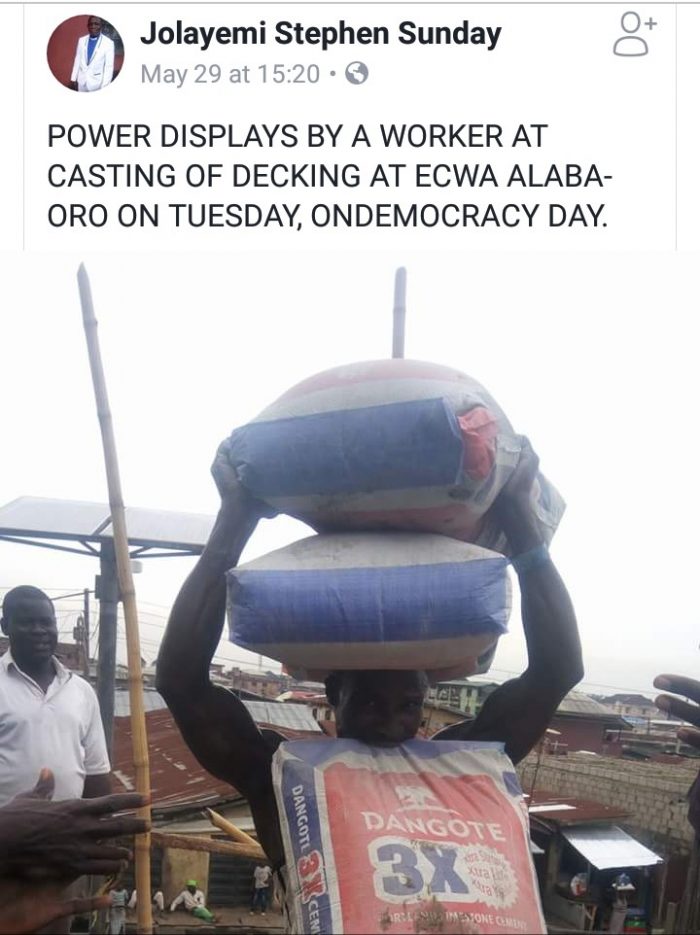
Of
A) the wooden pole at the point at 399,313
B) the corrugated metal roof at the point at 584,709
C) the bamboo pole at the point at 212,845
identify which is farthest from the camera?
the corrugated metal roof at the point at 584,709

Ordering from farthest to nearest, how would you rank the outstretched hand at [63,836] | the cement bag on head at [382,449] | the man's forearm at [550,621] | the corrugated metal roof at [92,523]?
the corrugated metal roof at [92,523], the man's forearm at [550,621], the outstretched hand at [63,836], the cement bag on head at [382,449]

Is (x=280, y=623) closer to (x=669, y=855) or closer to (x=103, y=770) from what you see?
(x=103, y=770)

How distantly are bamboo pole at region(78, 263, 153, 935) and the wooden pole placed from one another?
1.01 m

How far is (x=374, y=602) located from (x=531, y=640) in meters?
0.60

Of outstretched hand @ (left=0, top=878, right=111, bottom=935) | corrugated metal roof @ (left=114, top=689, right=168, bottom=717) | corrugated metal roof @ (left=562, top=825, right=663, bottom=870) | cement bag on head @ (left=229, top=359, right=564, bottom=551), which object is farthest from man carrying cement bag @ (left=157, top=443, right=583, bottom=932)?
corrugated metal roof @ (left=562, top=825, right=663, bottom=870)

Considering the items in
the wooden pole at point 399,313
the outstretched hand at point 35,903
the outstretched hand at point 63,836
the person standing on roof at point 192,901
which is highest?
the wooden pole at point 399,313

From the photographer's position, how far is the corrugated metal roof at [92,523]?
5.32 m

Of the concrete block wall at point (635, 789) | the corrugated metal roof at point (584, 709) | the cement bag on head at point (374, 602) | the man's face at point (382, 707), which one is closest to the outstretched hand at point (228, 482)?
the cement bag on head at point (374, 602)

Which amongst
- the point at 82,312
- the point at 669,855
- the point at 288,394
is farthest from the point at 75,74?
the point at 669,855

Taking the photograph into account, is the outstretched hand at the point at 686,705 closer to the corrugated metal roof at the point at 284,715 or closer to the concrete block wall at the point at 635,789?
the corrugated metal roof at the point at 284,715

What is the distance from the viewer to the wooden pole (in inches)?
104

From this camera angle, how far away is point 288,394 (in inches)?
87.7

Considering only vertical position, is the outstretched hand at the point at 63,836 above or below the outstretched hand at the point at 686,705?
below

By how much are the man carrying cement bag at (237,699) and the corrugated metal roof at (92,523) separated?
2.89 m
